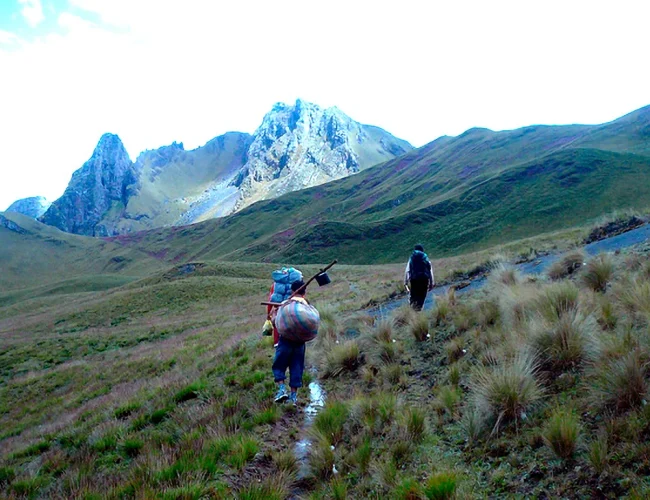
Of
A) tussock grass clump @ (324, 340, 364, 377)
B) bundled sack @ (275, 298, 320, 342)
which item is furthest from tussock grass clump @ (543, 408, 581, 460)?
Result: tussock grass clump @ (324, 340, 364, 377)

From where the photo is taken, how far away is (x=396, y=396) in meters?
5.43

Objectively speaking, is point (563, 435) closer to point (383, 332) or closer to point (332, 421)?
point (332, 421)

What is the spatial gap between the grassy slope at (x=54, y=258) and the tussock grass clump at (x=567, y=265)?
4796 inches

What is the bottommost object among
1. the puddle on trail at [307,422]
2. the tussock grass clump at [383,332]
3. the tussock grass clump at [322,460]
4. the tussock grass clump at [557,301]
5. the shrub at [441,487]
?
the puddle on trail at [307,422]

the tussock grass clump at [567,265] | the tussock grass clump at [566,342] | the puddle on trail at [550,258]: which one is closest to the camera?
the tussock grass clump at [566,342]

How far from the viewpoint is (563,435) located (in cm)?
342

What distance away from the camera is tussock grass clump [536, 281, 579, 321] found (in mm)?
5969

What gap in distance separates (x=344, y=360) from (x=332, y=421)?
7.64 ft

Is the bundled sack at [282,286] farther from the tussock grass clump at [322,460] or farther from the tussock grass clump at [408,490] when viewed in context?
the tussock grass clump at [408,490]

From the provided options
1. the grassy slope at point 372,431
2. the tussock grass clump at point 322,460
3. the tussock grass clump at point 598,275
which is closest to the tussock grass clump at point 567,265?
the grassy slope at point 372,431

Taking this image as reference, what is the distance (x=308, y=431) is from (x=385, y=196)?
378ft

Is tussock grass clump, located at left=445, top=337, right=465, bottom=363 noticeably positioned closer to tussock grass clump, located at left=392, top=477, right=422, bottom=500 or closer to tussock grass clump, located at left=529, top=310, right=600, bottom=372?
tussock grass clump, located at left=529, top=310, right=600, bottom=372

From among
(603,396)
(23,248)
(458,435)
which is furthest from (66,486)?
(23,248)

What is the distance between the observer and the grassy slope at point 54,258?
436ft
